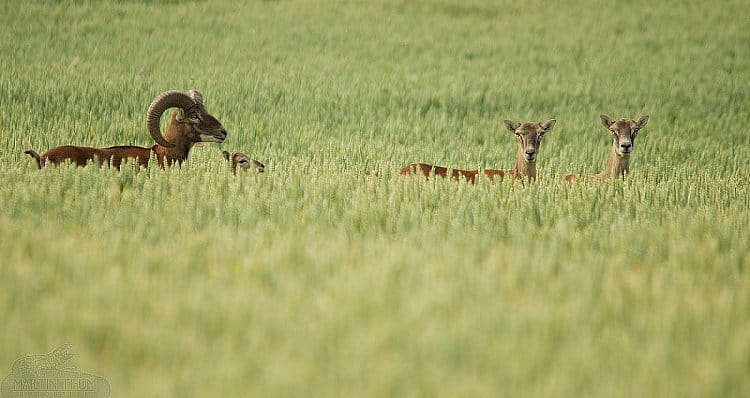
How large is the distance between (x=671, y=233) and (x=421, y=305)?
3.00 metres

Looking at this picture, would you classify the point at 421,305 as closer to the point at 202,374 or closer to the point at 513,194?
the point at 202,374

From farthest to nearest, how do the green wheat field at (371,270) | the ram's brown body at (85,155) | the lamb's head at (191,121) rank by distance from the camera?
the lamb's head at (191,121) < the ram's brown body at (85,155) < the green wheat field at (371,270)

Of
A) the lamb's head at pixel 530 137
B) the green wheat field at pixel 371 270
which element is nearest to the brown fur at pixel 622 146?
the green wheat field at pixel 371 270

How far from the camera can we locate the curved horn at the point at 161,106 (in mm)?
10000

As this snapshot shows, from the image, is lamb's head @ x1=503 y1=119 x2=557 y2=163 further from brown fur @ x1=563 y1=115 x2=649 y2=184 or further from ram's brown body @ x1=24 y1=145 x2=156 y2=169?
ram's brown body @ x1=24 y1=145 x2=156 y2=169

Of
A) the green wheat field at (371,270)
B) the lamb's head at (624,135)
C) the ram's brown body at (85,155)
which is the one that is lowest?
the green wheat field at (371,270)

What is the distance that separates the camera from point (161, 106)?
10.1 meters

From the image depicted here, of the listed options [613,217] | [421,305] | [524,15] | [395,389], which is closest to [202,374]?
[395,389]

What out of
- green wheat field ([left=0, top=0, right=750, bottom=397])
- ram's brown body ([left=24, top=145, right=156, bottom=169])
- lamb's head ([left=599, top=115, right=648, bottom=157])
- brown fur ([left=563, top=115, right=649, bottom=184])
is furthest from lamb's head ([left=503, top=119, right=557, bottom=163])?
ram's brown body ([left=24, top=145, right=156, bottom=169])

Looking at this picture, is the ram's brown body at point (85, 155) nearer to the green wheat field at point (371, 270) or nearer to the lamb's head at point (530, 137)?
the green wheat field at point (371, 270)

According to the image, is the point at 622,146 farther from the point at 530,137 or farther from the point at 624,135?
the point at 530,137

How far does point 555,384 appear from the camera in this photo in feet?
9.78

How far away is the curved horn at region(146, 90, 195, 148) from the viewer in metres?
10.0

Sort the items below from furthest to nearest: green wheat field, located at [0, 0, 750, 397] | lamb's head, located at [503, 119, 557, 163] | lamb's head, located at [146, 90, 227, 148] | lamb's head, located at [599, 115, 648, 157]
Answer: lamb's head, located at [599, 115, 648, 157] < lamb's head, located at [503, 119, 557, 163] < lamb's head, located at [146, 90, 227, 148] < green wheat field, located at [0, 0, 750, 397]
